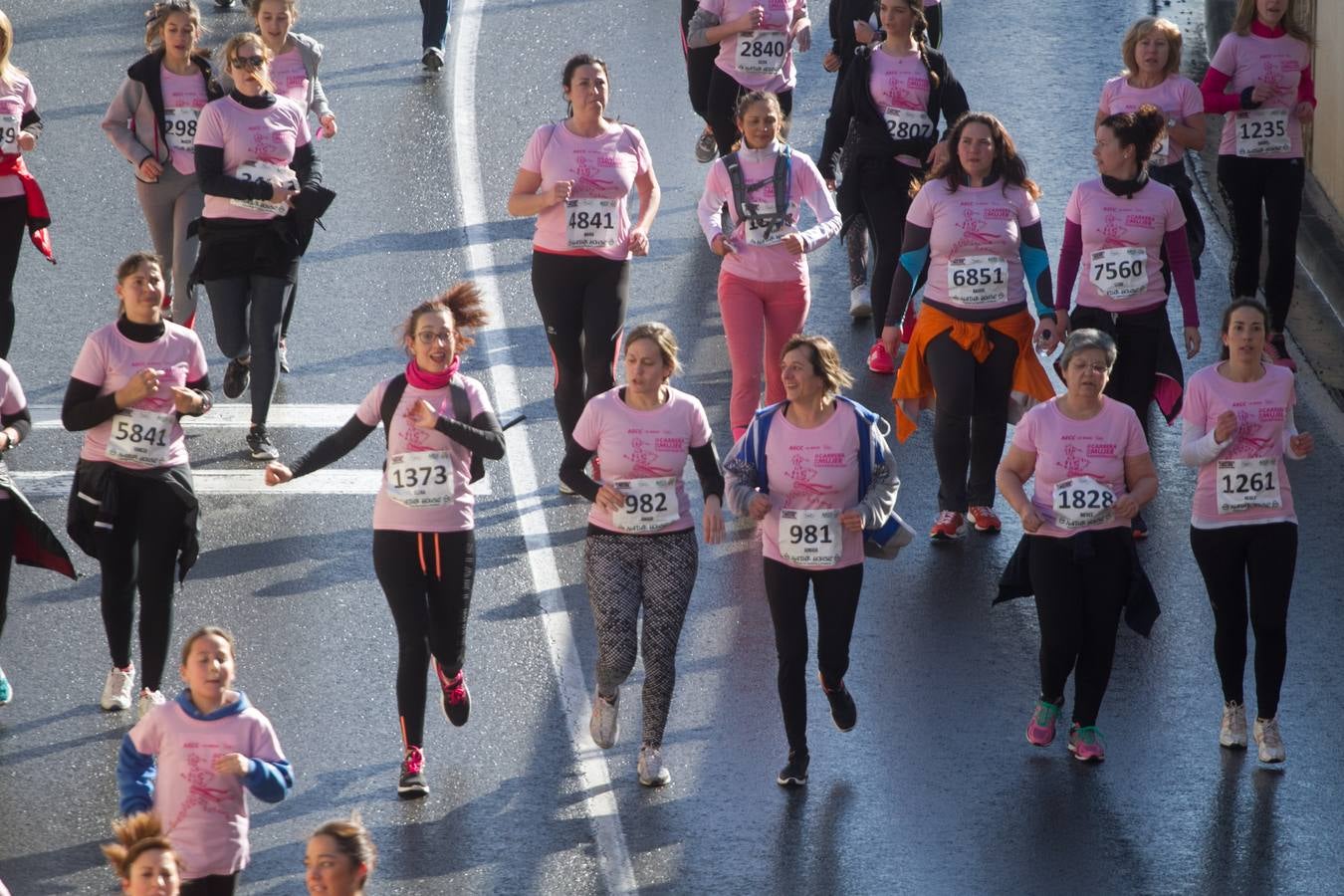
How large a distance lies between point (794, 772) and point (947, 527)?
2797mm

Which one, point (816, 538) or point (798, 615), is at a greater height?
point (816, 538)

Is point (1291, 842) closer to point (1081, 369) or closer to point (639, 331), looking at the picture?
point (1081, 369)

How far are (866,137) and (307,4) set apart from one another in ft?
29.9

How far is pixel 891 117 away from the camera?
44.1ft

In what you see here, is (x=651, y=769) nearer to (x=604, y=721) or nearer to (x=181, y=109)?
(x=604, y=721)

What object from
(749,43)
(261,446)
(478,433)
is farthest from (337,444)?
(749,43)

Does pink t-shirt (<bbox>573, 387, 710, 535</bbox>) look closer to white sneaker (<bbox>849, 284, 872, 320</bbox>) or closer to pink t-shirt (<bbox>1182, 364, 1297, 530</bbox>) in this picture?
pink t-shirt (<bbox>1182, 364, 1297, 530</bbox>)

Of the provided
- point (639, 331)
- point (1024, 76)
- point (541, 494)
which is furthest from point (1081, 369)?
point (1024, 76)

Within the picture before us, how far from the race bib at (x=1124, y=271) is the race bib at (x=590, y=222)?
2.55m

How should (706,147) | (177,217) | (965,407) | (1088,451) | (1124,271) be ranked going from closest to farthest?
1. (1088,451)
2. (1124,271)
3. (965,407)
4. (177,217)
5. (706,147)

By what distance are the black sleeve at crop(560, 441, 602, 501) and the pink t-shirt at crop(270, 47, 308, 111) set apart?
5.06 m

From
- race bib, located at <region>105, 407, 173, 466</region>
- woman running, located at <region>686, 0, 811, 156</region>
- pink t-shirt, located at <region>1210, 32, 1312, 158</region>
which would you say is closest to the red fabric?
race bib, located at <region>105, 407, 173, 466</region>

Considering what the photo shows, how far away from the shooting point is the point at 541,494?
493 inches

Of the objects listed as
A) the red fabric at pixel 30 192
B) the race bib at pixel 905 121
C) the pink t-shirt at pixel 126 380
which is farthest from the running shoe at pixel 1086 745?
the red fabric at pixel 30 192
